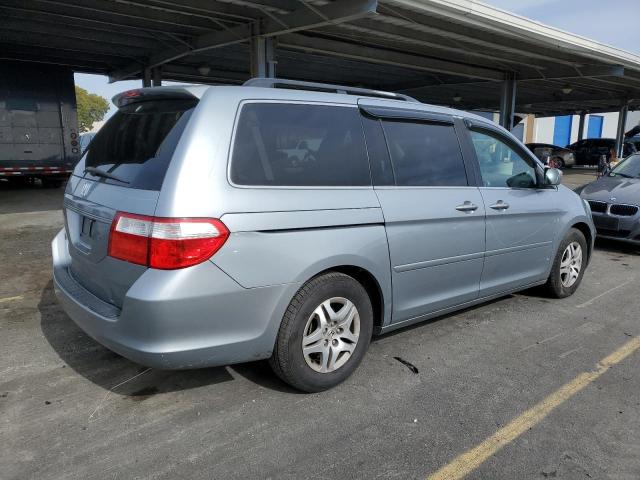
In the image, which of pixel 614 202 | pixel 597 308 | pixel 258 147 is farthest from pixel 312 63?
pixel 258 147

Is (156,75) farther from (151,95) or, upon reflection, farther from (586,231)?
(586,231)

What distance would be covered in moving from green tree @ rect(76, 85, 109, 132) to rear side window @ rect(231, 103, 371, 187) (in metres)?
69.2

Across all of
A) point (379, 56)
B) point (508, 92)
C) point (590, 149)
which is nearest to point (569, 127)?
point (590, 149)

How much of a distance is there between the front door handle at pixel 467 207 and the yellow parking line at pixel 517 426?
1388mm

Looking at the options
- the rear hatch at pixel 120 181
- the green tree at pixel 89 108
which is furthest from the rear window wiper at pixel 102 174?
the green tree at pixel 89 108

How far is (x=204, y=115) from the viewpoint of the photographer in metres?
2.71

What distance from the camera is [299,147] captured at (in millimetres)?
3027

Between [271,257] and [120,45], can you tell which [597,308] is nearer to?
[271,257]

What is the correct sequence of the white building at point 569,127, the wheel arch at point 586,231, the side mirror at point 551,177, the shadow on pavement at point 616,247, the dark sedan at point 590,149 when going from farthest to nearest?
the white building at point 569,127 → the dark sedan at point 590,149 → the shadow on pavement at point 616,247 → the wheel arch at point 586,231 → the side mirror at point 551,177

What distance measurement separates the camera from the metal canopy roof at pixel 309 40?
31.5ft

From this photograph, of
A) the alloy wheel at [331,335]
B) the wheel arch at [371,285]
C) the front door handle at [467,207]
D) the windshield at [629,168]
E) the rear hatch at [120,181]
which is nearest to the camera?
the rear hatch at [120,181]

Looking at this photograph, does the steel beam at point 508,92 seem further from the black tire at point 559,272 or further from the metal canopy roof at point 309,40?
the black tire at point 559,272

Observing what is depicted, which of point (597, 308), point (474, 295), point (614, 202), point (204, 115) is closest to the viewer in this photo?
point (204, 115)

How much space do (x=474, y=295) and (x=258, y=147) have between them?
7.43ft
